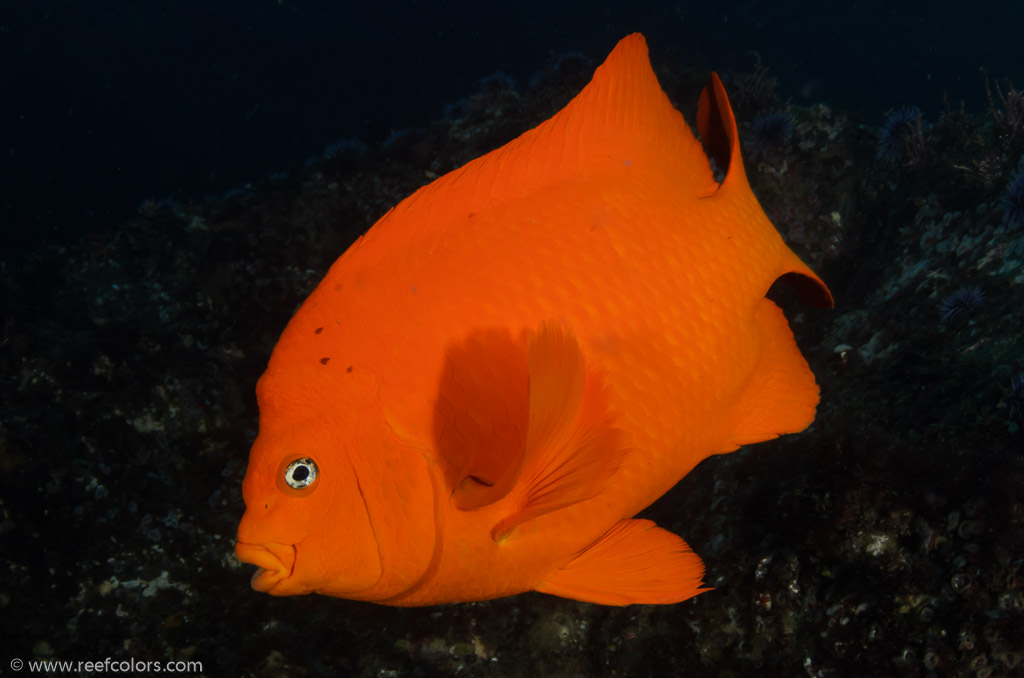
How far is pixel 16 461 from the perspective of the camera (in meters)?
2.85

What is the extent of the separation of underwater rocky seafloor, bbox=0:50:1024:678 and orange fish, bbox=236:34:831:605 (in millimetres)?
667

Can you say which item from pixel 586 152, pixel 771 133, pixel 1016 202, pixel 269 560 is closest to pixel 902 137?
pixel 771 133

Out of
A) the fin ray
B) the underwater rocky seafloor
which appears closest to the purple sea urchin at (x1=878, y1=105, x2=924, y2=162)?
the underwater rocky seafloor

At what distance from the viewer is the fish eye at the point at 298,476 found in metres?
1.39

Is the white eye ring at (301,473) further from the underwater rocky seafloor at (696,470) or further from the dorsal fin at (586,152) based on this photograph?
the underwater rocky seafloor at (696,470)

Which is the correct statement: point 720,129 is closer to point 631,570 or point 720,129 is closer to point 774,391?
point 774,391

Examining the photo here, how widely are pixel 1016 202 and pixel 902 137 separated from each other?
5.82 feet

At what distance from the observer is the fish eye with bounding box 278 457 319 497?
1395 millimetres

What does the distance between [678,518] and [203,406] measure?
3.21m

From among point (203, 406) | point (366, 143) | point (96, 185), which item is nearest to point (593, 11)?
point (366, 143)

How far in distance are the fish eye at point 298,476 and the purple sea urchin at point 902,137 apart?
5485mm

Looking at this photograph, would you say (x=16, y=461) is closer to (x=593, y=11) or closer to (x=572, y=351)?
(x=572, y=351)

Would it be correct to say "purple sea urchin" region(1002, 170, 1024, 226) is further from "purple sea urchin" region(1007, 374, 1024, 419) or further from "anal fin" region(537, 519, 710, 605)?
"anal fin" region(537, 519, 710, 605)

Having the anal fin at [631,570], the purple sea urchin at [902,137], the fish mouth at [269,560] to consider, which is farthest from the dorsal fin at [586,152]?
the purple sea urchin at [902,137]
